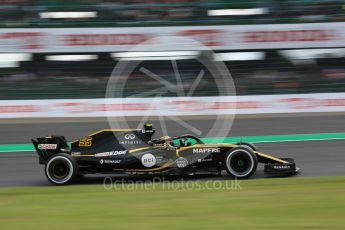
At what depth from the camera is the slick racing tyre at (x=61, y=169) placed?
8727 mm

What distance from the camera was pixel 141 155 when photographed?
8.65 metres

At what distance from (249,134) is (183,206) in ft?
26.7

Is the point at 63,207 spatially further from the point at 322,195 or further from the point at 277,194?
the point at 322,195

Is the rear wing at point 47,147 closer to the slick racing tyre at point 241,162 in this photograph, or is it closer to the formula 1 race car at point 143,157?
the formula 1 race car at point 143,157

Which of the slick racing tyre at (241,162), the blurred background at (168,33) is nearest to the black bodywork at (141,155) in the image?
the slick racing tyre at (241,162)

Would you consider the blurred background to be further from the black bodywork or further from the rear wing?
the black bodywork

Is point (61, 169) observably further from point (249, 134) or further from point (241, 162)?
point (249, 134)

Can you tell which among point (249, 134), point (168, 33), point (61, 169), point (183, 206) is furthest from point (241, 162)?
point (168, 33)

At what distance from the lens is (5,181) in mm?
9594

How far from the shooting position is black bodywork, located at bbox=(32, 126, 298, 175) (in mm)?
8633

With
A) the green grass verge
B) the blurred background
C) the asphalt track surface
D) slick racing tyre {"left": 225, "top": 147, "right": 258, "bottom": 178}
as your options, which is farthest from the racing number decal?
the blurred background

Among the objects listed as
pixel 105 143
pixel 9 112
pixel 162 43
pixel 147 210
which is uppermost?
pixel 162 43

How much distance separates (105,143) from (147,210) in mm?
2622

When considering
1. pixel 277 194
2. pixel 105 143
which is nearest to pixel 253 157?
pixel 277 194
